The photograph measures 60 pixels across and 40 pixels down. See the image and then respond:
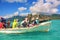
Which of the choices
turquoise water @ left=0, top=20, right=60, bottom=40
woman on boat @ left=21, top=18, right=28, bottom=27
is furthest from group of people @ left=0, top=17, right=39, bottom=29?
turquoise water @ left=0, top=20, right=60, bottom=40

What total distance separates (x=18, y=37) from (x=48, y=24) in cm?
46

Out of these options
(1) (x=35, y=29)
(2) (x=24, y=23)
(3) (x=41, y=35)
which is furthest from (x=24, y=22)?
(3) (x=41, y=35)

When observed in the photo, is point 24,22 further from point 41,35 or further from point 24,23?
point 41,35

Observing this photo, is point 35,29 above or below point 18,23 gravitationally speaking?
below

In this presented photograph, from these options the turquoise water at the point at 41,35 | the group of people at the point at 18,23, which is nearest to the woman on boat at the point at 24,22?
the group of people at the point at 18,23

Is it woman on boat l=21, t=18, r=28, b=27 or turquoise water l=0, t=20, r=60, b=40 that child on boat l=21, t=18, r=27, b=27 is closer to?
woman on boat l=21, t=18, r=28, b=27

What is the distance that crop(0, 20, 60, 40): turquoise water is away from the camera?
1908 mm

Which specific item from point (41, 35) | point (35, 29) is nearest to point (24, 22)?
point (35, 29)

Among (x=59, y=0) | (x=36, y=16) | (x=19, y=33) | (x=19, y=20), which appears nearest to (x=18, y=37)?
(x=19, y=33)

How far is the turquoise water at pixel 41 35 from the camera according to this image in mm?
1908

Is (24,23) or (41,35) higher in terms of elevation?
(24,23)

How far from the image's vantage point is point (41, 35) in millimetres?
1926

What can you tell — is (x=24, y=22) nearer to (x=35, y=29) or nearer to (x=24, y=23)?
(x=24, y=23)

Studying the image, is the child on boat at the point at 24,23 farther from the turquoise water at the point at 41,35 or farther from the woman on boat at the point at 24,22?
the turquoise water at the point at 41,35
